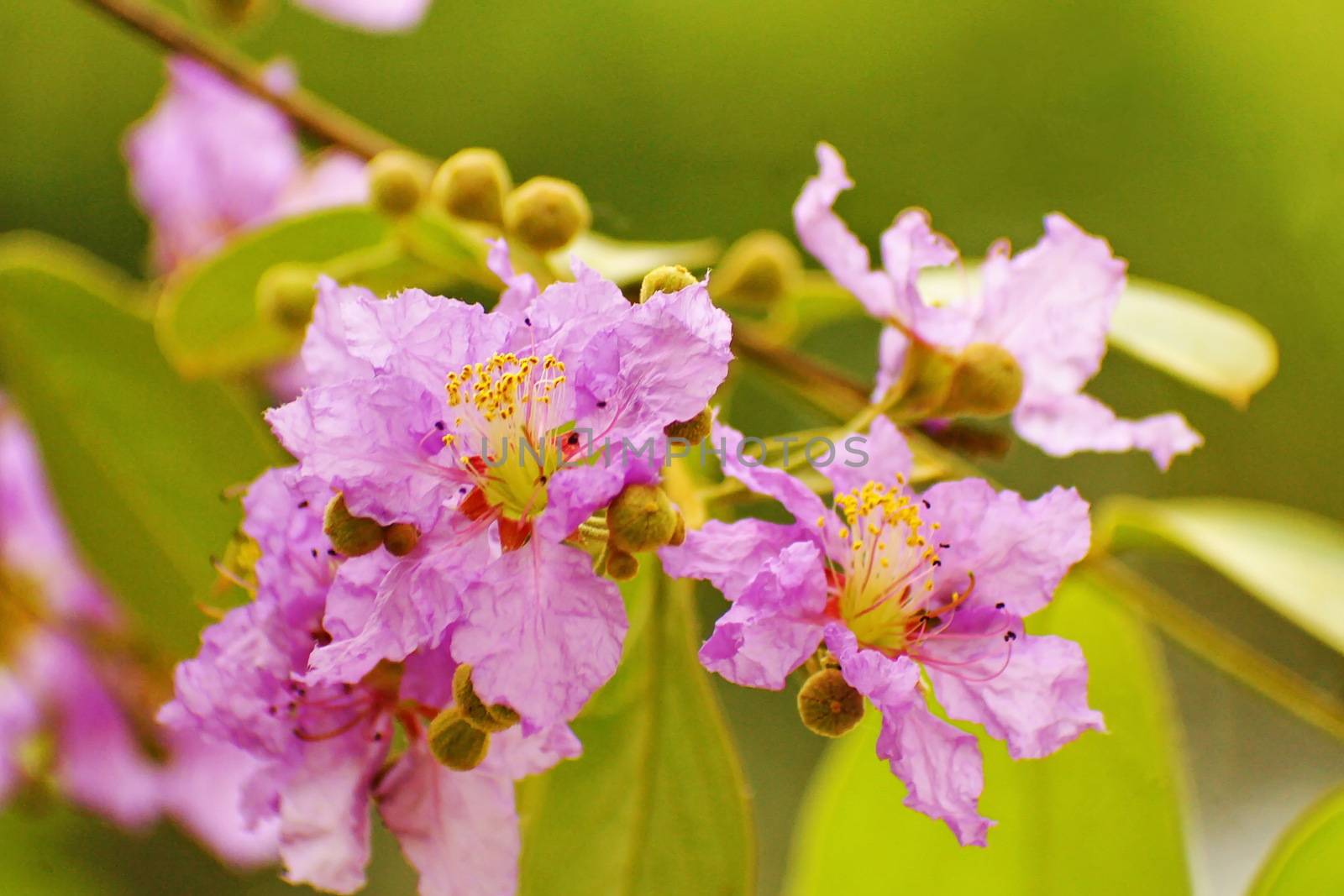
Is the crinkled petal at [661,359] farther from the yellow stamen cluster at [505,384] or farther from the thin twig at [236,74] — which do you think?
the thin twig at [236,74]

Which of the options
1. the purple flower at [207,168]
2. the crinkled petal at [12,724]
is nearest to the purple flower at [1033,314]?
the purple flower at [207,168]

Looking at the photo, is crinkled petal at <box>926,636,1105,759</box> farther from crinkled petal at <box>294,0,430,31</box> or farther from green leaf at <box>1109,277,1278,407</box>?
crinkled petal at <box>294,0,430,31</box>

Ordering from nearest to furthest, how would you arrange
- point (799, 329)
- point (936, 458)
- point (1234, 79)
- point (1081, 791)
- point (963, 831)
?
point (963, 831) < point (936, 458) < point (1081, 791) < point (799, 329) < point (1234, 79)

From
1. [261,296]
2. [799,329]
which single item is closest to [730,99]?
[799,329]

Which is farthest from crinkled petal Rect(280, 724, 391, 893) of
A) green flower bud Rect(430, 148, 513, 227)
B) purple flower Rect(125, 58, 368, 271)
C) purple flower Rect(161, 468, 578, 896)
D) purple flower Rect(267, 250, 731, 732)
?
purple flower Rect(125, 58, 368, 271)

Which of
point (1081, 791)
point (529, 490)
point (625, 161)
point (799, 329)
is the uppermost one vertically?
point (529, 490)

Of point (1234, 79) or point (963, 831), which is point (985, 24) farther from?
point (963, 831)
